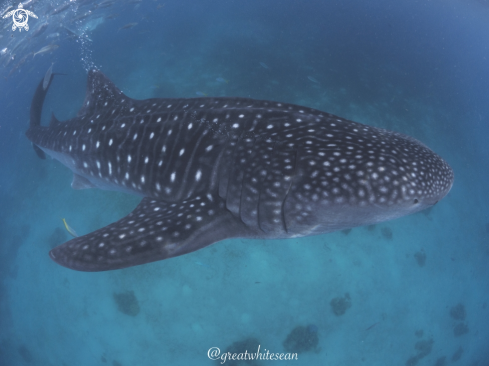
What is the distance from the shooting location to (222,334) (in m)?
7.74

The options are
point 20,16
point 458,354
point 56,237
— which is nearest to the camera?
point 56,237

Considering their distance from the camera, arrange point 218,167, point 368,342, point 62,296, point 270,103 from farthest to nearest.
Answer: point 62,296 → point 368,342 → point 270,103 → point 218,167

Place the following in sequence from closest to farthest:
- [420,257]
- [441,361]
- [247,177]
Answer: [247,177], [420,257], [441,361]

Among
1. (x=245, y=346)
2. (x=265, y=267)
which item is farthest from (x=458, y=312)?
(x=245, y=346)

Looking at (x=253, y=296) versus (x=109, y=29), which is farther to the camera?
(x=109, y=29)

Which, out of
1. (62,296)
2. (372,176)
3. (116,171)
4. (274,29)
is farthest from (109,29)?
(372,176)

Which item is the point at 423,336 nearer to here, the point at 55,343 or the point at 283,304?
the point at 283,304

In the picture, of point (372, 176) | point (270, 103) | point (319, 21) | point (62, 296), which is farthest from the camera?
point (319, 21)

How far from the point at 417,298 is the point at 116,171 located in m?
11.2

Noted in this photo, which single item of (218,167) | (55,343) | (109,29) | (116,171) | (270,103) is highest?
(109,29)

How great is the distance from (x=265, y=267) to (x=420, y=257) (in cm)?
671

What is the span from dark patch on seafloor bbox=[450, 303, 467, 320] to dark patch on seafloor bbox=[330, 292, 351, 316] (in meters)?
5.79

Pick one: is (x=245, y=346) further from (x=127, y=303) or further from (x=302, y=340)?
(x=127, y=303)

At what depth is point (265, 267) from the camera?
8031mm
